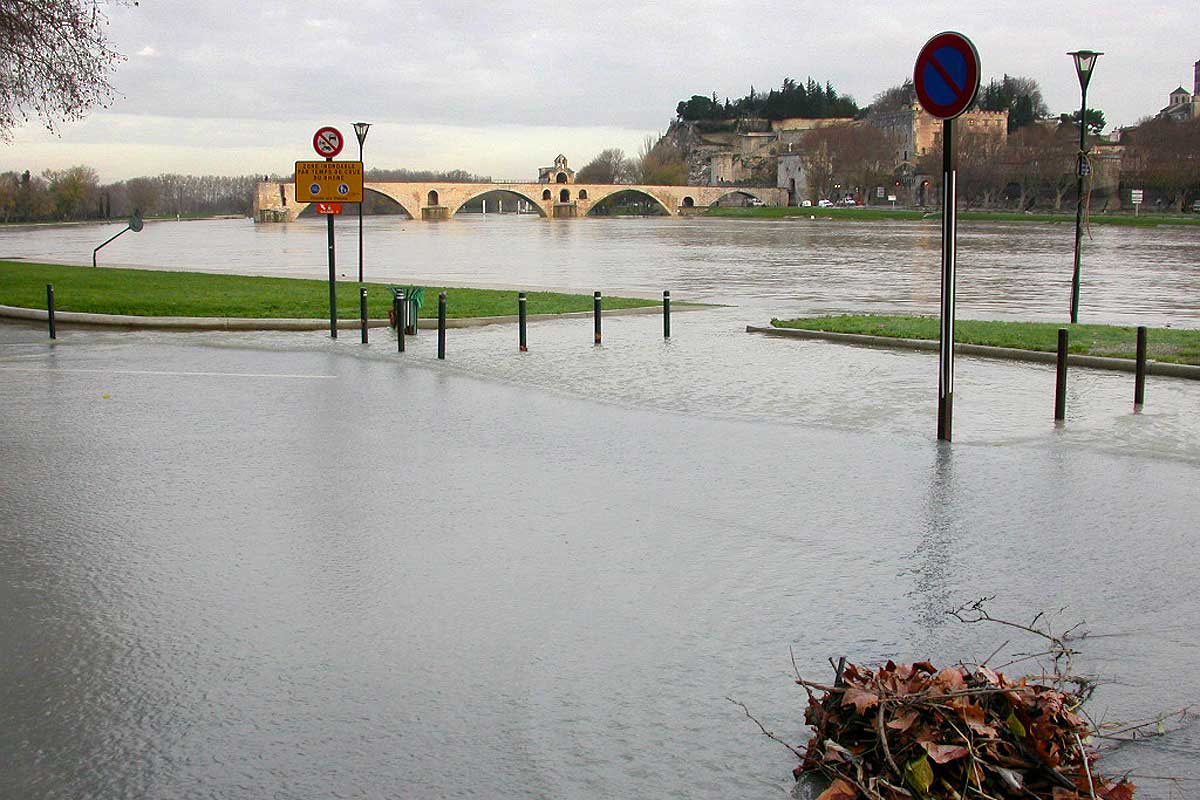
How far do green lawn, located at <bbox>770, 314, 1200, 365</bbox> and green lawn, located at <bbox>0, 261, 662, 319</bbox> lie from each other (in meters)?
5.28

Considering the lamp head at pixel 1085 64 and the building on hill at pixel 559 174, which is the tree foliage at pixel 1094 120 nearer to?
the building on hill at pixel 559 174

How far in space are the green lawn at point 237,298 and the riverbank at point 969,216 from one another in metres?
60.9

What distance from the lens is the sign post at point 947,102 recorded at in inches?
383

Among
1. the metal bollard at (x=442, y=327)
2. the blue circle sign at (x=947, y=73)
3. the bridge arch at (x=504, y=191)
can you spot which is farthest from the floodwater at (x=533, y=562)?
the bridge arch at (x=504, y=191)

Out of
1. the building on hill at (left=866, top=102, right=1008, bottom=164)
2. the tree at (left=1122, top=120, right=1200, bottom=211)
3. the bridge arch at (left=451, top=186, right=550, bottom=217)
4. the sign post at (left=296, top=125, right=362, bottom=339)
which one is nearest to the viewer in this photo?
the sign post at (left=296, top=125, right=362, bottom=339)

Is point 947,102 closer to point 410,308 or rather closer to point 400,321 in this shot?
point 400,321

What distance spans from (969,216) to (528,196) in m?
73.0

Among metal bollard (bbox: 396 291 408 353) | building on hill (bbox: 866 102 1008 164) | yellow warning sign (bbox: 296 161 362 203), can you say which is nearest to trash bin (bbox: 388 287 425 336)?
metal bollard (bbox: 396 291 408 353)

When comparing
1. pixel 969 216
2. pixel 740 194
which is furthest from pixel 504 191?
pixel 969 216

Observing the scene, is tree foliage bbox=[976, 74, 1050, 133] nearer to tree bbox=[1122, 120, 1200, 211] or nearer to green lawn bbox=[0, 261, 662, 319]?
tree bbox=[1122, 120, 1200, 211]

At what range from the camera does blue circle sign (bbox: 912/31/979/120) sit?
9672 mm

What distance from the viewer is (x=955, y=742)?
3.55 metres

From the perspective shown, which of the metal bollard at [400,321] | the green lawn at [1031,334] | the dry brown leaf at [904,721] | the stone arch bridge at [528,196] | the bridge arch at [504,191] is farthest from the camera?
the bridge arch at [504,191]

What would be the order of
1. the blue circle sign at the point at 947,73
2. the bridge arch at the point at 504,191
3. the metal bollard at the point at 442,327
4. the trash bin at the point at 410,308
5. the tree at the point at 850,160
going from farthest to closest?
1. the tree at the point at 850,160
2. the bridge arch at the point at 504,191
3. the trash bin at the point at 410,308
4. the metal bollard at the point at 442,327
5. the blue circle sign at the point at 947,73
